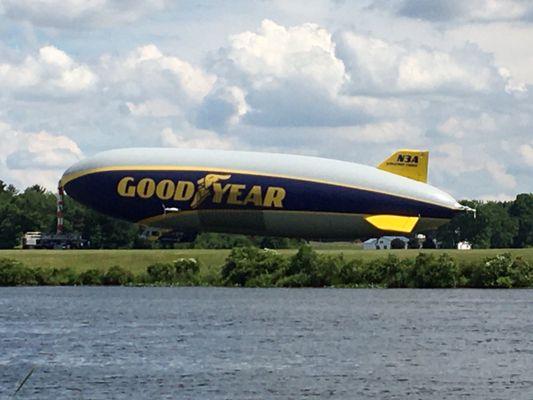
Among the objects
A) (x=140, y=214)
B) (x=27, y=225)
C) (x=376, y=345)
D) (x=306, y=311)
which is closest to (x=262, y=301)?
(x=306, y=311)

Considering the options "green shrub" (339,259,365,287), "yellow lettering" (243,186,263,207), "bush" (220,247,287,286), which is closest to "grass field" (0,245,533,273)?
"bush" (220,247,287,286)

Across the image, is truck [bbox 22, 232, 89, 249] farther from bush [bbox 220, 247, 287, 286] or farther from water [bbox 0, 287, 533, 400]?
water [bbox 0, 287, 533, 400]

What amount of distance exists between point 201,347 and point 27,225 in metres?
118

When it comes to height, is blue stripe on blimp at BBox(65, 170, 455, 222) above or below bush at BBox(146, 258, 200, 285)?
above

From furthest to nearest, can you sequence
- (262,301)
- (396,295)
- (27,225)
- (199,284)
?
(27,225) → (199,284) → (396,295) → (262,301)

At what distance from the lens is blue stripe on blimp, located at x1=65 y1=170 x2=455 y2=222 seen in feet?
468

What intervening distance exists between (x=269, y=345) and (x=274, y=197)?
66454 millimetres

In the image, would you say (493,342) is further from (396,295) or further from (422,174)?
(422,174)

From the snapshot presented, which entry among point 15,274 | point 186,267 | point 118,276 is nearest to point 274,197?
point 186,267

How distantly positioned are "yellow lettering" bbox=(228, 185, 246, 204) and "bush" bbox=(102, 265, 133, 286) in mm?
16949

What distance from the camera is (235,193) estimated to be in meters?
145

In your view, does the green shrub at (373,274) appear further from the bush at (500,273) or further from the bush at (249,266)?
the bush at (249,266)

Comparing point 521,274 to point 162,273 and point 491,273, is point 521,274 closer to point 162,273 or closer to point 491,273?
point 491,273

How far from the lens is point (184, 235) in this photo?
158625mm
